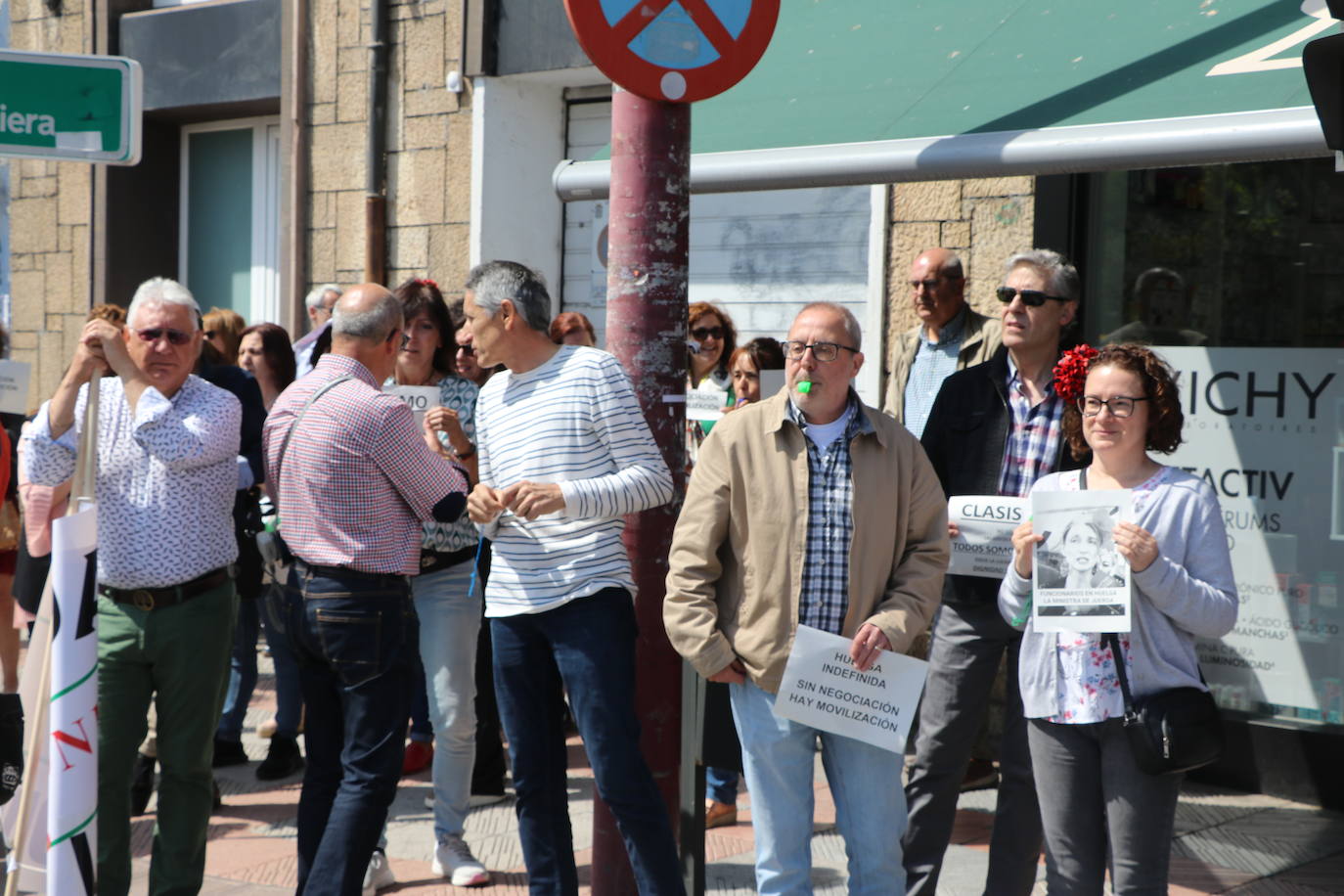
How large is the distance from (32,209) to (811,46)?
811 centimetres

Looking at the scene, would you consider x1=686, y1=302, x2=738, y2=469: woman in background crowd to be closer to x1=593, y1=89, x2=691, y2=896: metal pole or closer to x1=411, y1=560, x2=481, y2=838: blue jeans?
x1=411, y1=560, x2=481, y2=838: blue jeans

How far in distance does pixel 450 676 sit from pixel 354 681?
2.76 ft

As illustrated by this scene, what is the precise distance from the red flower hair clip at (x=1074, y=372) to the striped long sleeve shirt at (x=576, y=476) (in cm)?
109

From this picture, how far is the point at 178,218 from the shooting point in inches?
452

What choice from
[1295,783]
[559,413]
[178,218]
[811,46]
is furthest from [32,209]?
[1295,783]

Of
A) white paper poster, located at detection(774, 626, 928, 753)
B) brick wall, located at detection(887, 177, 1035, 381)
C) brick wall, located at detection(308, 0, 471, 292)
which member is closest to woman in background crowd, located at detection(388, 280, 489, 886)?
white paper poster, located at detection(774, 626, 928, 753)

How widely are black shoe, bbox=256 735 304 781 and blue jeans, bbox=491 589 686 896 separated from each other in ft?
7.87

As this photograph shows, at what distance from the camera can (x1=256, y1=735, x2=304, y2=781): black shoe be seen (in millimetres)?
6168

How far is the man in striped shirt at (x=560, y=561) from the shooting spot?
12.8 ft

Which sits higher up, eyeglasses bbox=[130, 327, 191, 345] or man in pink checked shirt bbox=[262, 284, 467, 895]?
eyeglasses bbox=[130, 327, 191, 345]

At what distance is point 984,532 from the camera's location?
13.8 feet

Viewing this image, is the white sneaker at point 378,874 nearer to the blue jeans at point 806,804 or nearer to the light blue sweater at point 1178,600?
the blue jeans at point 806,804

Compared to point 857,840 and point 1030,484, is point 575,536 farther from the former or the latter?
point 1030,484

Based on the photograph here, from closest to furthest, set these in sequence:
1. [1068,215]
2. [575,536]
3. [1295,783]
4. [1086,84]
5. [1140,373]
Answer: [1140,373] → [575,536] → [1086,84] → [1295,783] → [1068,215]
